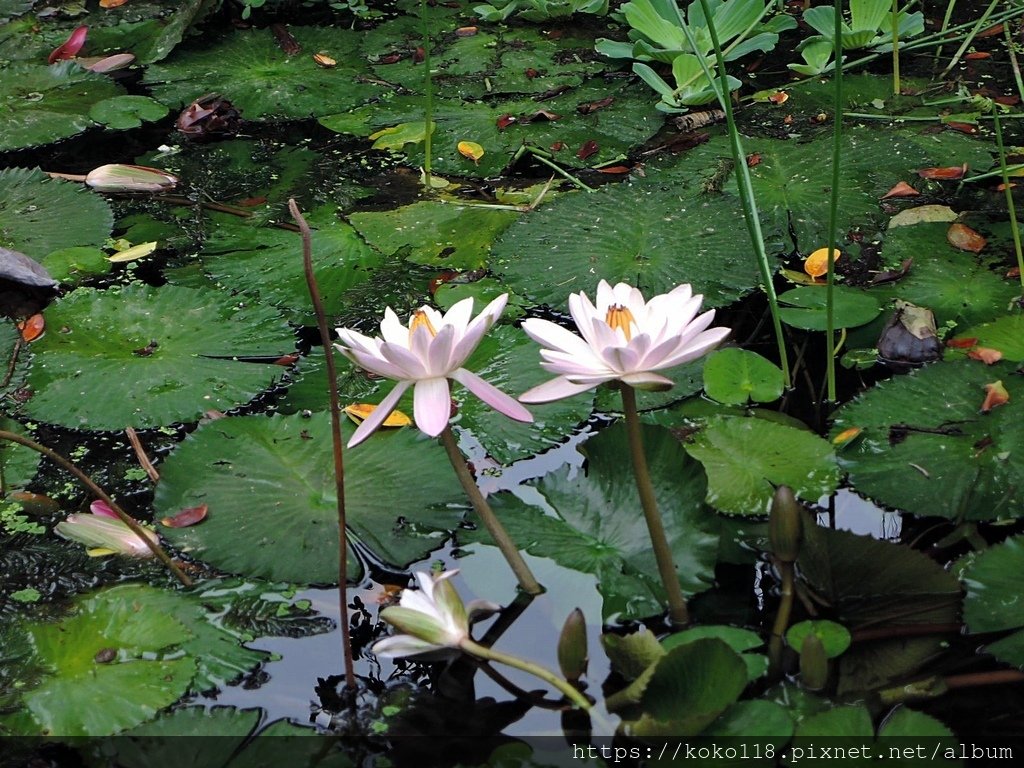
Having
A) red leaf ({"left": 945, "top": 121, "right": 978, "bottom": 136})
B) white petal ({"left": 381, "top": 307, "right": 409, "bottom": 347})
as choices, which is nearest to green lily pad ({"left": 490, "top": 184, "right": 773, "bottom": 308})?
white petal ({"left": 381, "top": 307, "right": 409, "bottom": 347})

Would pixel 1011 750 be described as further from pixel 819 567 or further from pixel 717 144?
pixel 717 144

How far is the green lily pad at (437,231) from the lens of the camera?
7.51ft

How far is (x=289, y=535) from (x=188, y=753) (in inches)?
15.5

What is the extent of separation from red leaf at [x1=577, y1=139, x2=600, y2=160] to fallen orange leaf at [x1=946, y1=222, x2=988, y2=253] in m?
0.97

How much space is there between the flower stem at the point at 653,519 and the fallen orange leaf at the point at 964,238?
118 cm

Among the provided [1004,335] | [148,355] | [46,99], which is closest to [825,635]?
[1004,335]

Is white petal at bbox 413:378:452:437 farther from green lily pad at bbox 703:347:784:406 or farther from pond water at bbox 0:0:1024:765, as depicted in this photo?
green lily pad at bbox 703:347:784:406

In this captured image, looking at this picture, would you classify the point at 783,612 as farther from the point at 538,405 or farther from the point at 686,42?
the point at 686,42

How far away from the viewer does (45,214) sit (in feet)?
8.30

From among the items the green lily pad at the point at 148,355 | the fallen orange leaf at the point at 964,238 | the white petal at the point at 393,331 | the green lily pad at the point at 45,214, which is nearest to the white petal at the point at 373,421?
the white petal at the point at 393,331

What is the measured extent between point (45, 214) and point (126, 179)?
0.81ft

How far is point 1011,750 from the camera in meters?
1.14

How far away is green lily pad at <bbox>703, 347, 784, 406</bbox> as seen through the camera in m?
1.75

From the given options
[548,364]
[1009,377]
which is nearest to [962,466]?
[1009,377]
